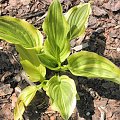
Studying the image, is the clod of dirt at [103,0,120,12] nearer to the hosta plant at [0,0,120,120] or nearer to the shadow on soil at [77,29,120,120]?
the hosta plant at [0,0,120,120]

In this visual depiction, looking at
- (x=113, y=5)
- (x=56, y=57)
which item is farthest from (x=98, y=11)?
(x=56, y=57)

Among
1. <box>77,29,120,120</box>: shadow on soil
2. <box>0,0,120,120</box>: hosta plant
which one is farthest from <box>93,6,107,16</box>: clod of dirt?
<box>77,29,120,120</box>: shadow on soil

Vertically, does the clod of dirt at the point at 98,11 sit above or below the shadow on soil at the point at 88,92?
above

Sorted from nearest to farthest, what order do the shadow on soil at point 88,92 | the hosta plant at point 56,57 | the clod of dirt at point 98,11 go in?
the hosta plant at point 56,57, the shadow on soil at point 88,92, the clod of dirt at point 98,11

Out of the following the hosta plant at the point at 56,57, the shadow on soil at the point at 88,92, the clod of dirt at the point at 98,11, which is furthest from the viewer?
the clod of dirt at the point at 98,11

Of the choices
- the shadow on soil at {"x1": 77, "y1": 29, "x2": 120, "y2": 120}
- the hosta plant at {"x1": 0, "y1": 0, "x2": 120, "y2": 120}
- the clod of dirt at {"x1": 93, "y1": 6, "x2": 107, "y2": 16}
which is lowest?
A: the shadow on soil at {"x1": 77, "y1": 29, "x2": 120, "y2": 120}

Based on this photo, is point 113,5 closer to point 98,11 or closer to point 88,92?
point 98,11

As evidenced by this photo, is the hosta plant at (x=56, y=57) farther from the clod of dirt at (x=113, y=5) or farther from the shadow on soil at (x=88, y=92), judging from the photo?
the clod of dirt at (x=113, y=5)

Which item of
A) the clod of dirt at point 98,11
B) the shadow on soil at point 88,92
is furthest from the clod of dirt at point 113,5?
the shadow on soil at point 88,92

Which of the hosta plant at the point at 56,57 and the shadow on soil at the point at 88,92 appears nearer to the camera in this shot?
the hosta plant at the point at 56,57
